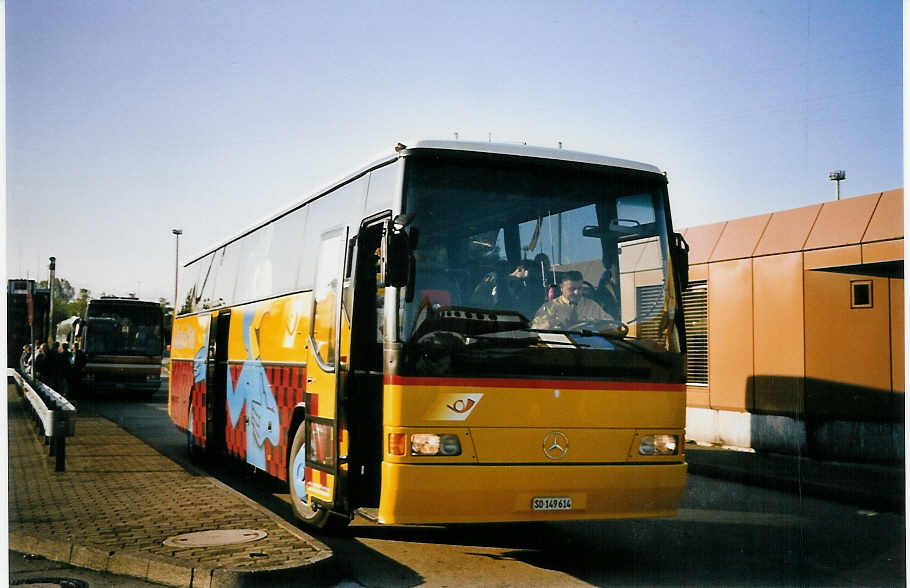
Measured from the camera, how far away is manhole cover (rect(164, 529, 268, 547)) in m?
7.01

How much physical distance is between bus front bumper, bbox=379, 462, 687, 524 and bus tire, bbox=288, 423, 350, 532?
6.03ft

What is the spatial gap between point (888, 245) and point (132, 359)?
2220 centimetres

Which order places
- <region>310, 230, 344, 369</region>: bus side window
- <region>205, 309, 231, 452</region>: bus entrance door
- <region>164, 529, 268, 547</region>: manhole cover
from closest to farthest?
<region>164, 529, 268, 547</region>: manhole cover, <region>310, 230, 344, 369</region>: bus side window, <region>205, 309, 231, 452</region>: bus entrance door

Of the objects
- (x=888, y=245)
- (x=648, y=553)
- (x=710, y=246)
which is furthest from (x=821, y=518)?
(x=710, y=246)

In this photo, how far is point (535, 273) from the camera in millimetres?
6594

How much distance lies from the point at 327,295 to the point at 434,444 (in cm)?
203

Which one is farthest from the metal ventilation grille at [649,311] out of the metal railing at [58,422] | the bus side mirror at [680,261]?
the metal railing at [58,422]

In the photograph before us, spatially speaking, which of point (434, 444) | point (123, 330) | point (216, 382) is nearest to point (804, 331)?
point (216, 382)

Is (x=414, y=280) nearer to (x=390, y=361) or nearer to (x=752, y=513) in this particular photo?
(x=390, y=361)

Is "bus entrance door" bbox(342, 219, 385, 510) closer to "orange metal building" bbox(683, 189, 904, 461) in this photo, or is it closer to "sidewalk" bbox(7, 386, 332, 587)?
"sidewalk" bbox(7, 386, 332, 587)

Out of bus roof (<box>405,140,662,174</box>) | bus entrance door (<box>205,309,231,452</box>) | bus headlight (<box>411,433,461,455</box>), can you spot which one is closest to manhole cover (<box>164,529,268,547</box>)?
bus headlight (<box>411,433,461,455</box>)

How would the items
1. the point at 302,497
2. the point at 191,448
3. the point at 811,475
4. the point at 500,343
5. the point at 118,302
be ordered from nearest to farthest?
the point at 500,343
the point at 302,497
the point at 811,475
the point at 191,448
the point at 118,302

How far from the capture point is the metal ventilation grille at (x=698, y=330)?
1705 cm

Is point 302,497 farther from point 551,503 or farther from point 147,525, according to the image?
point 551,503
